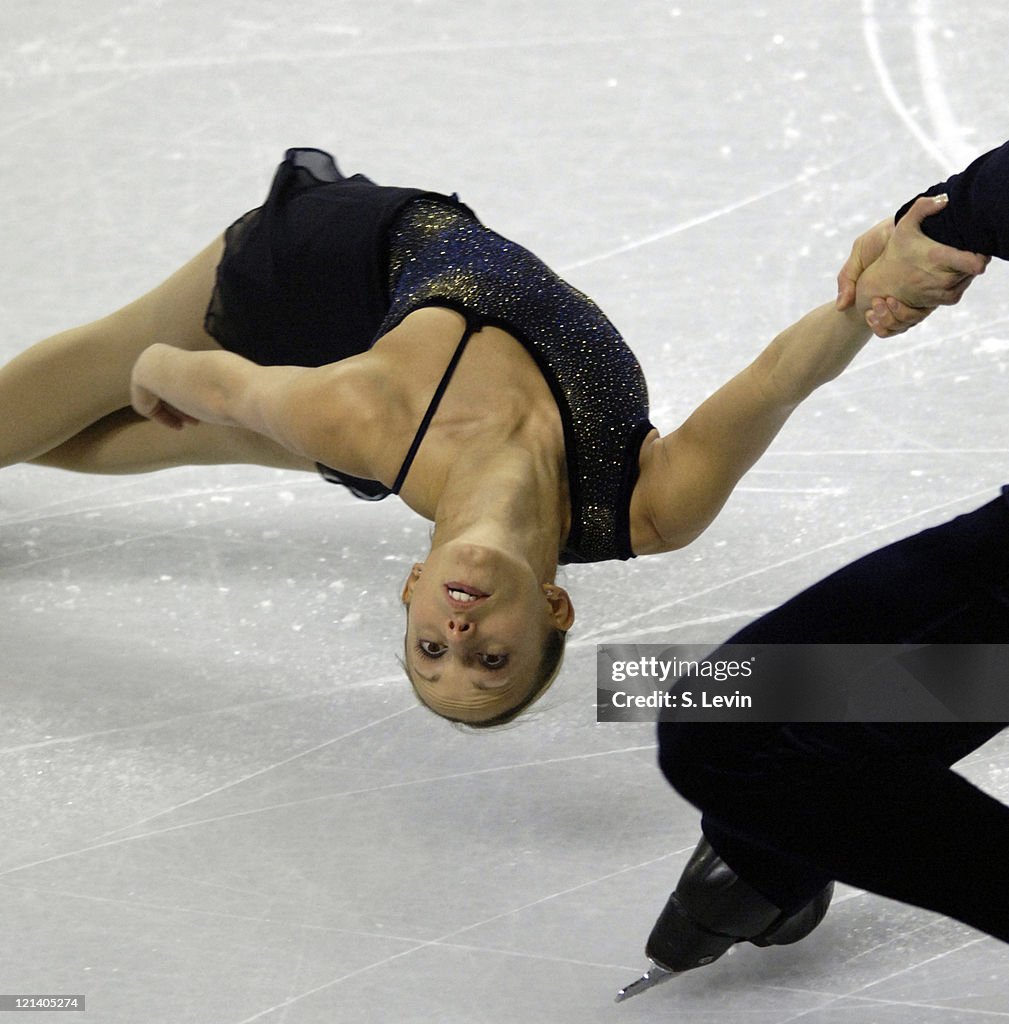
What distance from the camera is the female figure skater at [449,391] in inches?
77.7

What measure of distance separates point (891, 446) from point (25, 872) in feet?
5.74

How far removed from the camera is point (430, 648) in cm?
196

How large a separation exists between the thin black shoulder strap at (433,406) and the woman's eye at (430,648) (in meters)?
0.30

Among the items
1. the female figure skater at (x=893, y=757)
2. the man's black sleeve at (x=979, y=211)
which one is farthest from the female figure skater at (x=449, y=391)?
the female figure skater at (x=893, y=757)

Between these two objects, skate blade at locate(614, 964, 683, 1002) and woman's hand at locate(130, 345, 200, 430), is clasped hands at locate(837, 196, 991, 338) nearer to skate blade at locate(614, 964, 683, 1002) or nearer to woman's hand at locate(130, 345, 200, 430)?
skate blade at locate(614, 964, 683, 1002)

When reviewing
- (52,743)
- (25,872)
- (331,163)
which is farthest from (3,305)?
(25,872)

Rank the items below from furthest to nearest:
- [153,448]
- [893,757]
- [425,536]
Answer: [425,536] < [153,448] < [893,757]

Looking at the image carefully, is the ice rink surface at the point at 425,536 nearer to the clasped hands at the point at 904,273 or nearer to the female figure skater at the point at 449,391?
the female figure skater at the point at 449,391

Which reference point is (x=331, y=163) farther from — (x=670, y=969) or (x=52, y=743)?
(x=670, y=969)

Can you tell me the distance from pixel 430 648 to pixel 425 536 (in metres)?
1.05

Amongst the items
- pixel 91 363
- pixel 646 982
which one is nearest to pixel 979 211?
pixel 646 982

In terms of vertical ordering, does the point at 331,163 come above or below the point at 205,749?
above

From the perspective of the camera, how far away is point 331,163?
2.75 meters

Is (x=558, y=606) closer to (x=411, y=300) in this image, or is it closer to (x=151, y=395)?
(x=411, y=300)
